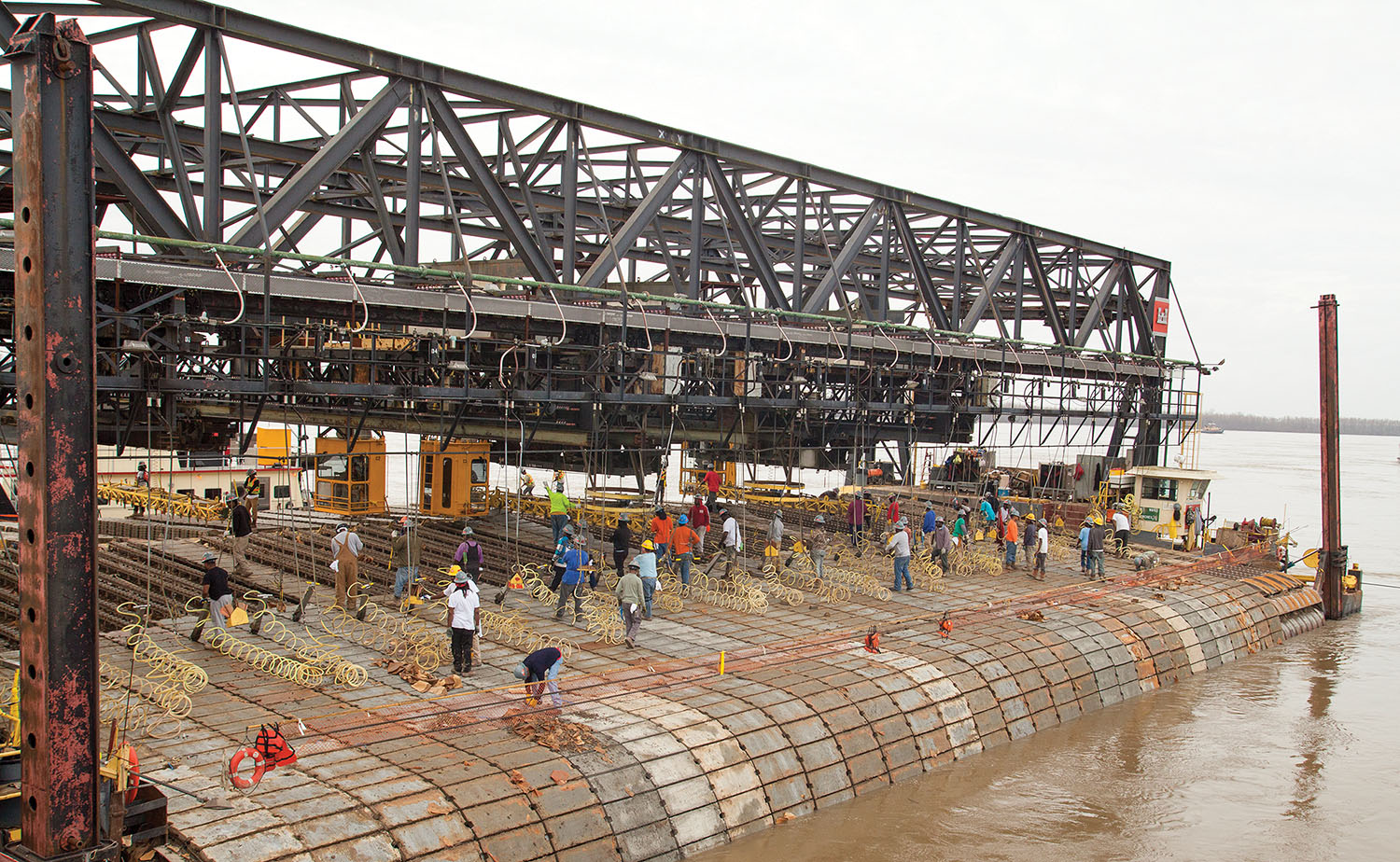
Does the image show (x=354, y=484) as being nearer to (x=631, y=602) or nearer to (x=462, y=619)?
(x=631, y=602)

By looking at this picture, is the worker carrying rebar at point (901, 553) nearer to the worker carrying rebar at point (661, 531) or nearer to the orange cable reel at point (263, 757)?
the worker carrying rebar at point (661, 531)

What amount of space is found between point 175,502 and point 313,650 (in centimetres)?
1898

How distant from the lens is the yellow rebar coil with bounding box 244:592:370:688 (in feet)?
47.3

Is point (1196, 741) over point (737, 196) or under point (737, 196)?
under

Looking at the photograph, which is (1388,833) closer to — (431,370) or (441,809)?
(441,809)

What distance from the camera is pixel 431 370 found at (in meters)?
23.6

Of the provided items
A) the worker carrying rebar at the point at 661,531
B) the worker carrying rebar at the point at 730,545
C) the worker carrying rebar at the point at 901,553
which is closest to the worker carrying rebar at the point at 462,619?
the worker carrying rebar at the point at 661,531

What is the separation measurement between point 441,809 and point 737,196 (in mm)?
19054

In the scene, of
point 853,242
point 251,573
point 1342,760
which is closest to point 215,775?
point 251,573

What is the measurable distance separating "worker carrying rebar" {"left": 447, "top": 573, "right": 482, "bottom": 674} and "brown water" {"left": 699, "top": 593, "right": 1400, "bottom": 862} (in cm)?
473

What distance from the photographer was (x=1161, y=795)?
16109 millimetres

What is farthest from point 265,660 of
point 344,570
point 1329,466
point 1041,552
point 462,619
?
point 1329,466

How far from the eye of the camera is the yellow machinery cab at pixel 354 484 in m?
31.9

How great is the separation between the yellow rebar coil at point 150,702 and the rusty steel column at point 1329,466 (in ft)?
103
